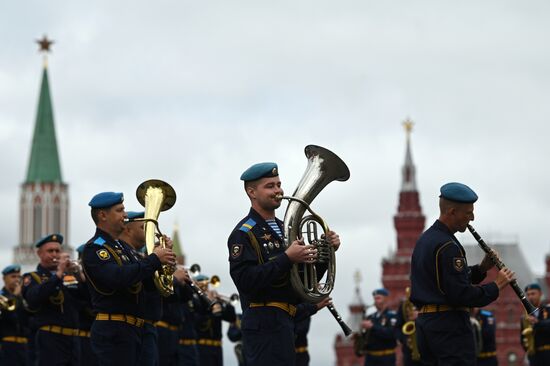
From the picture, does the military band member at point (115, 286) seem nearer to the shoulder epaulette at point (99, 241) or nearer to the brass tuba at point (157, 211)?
the shoulder epaulette at point (99, 241)

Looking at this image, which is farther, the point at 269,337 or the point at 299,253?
the point at 269,337

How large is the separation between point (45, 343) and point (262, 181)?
17.5 feet

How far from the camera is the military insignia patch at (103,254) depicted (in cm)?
1230

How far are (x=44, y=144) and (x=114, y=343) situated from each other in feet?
324

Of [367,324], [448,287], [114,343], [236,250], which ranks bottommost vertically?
[114,343]

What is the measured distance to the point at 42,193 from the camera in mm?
110938

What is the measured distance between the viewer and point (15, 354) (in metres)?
19.4

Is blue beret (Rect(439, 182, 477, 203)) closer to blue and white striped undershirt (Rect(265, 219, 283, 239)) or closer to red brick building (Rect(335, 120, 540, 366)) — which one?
blue and white striped undershirt (Rect(265, 219, 283, 239))

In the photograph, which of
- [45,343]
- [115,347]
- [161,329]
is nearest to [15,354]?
[161,329]

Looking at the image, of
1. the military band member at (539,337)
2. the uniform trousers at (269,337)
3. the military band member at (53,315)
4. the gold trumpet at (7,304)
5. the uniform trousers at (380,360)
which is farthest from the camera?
the uniform trousers at (380,360)

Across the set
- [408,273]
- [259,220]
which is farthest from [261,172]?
[408,273]

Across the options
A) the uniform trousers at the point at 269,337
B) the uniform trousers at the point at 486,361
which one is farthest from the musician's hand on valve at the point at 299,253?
the uniform trousers at the point at 486,361

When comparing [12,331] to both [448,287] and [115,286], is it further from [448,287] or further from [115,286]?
[448,287]

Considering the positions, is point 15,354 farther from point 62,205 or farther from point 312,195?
point 62,205
